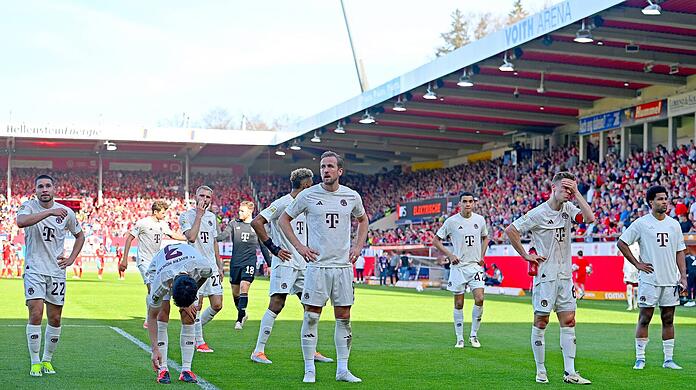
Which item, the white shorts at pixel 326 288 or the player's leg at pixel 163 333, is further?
the white shorts at pixel 326 288

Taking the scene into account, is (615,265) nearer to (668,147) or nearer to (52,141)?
(668,147)

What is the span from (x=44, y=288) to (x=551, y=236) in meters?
5.35

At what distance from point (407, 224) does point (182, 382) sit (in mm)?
47152

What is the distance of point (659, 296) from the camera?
12055 mm

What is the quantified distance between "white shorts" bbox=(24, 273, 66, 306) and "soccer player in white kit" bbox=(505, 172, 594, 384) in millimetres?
4811

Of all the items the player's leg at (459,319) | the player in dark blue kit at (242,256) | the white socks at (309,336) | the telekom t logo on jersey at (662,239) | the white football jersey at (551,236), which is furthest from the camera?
the player in dark blue kit at (242,256)

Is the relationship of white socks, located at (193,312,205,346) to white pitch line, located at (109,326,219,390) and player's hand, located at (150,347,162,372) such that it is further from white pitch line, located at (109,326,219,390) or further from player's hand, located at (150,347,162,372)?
player's hand, located at (150,347,162,372)

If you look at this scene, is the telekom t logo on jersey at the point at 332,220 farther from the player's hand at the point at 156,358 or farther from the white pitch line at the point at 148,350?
the player's hand at the point at 156,358

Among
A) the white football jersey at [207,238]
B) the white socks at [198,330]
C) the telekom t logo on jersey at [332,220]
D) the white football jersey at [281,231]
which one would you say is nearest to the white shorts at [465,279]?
the white football jersey at [281,231]

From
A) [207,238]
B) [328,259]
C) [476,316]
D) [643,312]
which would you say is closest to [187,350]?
[328,259]

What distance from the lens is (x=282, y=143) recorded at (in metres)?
62.7

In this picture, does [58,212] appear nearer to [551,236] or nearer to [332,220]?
[332,220]

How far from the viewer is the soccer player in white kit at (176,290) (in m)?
9.25

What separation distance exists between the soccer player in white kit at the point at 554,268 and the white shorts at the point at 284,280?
11.0 feet
